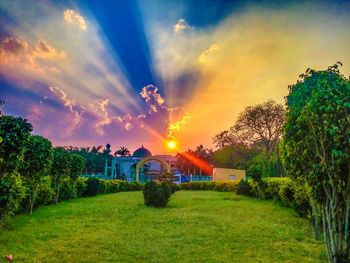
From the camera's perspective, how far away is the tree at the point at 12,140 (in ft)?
21.4

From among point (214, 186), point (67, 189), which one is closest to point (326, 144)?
point (67, 189)

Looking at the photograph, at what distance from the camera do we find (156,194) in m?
14.5

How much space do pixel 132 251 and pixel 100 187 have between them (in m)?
17.0

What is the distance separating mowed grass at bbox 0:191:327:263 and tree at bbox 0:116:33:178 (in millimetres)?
1911

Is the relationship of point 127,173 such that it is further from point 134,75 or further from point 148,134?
point 134,75

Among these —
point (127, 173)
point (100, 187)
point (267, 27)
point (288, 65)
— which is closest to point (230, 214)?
point (288, 65)

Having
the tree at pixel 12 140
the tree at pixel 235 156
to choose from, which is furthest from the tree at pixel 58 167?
the tree at pixel 235 156

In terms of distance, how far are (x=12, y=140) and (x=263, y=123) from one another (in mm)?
31086

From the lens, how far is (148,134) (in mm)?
19703

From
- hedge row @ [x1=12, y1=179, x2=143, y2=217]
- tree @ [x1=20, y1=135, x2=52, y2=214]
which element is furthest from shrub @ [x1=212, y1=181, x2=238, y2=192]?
tree @ [x1=20, y1=135, x2=52, y2=214]

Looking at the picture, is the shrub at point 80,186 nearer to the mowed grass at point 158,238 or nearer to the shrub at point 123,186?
the mowed grass at point 158,238

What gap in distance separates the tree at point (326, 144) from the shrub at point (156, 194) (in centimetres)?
1042

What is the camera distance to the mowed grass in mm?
6418

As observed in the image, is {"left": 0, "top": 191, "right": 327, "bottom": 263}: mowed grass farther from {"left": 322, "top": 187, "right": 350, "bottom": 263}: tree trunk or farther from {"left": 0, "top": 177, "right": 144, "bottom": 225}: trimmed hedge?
{"left": 322, "top": 187, "right": 350, "bottom": 263}: tree trunk
